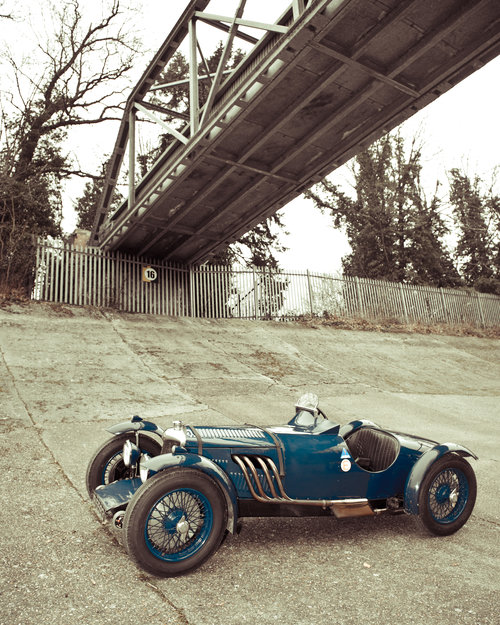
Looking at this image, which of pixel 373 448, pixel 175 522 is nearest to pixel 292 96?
pixel 373 448

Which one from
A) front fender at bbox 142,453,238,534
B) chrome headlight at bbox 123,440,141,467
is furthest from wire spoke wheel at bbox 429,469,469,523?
chrome headlight at bbox 123,440,141,467

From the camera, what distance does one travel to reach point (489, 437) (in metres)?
7.41

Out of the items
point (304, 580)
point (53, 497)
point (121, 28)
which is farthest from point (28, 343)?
point (121, 28)

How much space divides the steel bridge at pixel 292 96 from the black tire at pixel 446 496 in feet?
24.2

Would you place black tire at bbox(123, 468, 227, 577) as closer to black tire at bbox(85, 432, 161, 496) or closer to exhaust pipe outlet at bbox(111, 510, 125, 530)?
exhaust pipe outlet at bbox(111, 510, 125, 530)

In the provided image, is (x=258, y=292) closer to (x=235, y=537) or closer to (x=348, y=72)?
(x=348, y=72)

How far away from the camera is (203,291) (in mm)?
17906

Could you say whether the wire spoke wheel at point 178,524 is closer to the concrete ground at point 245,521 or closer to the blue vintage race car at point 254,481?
the blue vintage race car at point 254,481

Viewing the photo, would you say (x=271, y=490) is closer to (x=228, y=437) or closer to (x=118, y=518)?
(x=228, y=437)

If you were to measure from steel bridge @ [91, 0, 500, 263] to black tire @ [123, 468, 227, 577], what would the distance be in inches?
312

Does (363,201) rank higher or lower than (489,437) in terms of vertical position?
higher

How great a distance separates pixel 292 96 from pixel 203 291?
933 cm

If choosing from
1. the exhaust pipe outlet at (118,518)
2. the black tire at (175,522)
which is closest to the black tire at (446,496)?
the black tire at (175,522)

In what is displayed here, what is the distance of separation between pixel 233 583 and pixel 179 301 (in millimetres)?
15073
